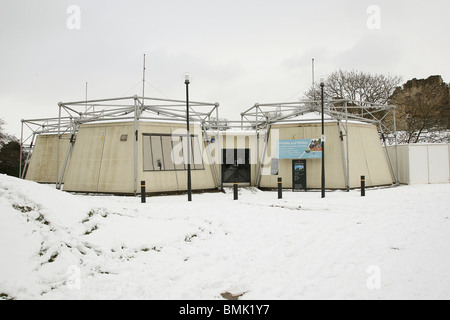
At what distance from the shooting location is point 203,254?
5590 millimetres

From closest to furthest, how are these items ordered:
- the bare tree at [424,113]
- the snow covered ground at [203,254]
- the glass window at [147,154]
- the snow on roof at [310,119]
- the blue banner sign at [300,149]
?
1. the snow covered ground at [203,254]
2. the glass window at [147,154]
3. the blue banner sign at [300,149]
4. the snow on roof at [310,119]
5. the bare tree at [424,113]

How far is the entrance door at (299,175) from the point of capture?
1563 cm

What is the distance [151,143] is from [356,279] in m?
11.9

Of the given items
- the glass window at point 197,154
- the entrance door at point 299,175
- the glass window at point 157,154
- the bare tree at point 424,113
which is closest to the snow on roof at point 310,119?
the entrance door at point 299,175

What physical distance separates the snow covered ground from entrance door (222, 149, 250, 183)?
10.5 m

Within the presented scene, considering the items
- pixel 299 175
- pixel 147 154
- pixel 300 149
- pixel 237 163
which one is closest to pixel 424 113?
pixel 300 149

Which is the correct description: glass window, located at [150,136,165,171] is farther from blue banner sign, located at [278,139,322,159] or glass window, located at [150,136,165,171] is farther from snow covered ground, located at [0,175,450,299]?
blue banner sign, located at [278,139,322,159]

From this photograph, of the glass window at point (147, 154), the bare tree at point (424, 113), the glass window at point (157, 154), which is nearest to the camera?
the glass window at point (147, 154)

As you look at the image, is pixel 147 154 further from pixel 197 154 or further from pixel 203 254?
pixel 203 254

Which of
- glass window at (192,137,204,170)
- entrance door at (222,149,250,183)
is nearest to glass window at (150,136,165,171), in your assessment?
glass window at (192,137,204,170)

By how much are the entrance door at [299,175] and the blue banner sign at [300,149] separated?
363mm

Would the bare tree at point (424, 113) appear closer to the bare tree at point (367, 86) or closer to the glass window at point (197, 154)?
the bare tree at point (367, 86)
